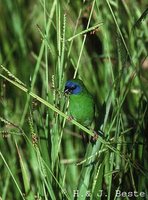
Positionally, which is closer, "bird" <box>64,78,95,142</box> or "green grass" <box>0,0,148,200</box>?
"green grass" <box>0,0,148,200</box>

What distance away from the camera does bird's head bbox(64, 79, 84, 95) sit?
154 centimetres

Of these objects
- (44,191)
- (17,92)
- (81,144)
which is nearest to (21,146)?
(81,144)

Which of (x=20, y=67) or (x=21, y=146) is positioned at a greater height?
(x=20, y=67)

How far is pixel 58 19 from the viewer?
1.50m

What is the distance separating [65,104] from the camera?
162 centimetres

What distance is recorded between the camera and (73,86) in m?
1.55

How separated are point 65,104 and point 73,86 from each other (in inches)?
4.1

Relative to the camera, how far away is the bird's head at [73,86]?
1.54 metres

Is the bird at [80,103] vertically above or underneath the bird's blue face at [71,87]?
underneath

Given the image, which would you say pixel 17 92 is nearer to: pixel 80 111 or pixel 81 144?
pixel 81 144

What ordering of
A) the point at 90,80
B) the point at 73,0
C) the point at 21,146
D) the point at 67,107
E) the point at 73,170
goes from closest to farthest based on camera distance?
the point at 67,107, the point at 73,170, the point at 21,146, the point at 90,80, the point at 73,0

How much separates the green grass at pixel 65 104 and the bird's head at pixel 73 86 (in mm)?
22

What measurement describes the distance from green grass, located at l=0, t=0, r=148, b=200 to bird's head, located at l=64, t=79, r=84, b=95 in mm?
22

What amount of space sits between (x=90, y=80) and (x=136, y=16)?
406 mm
